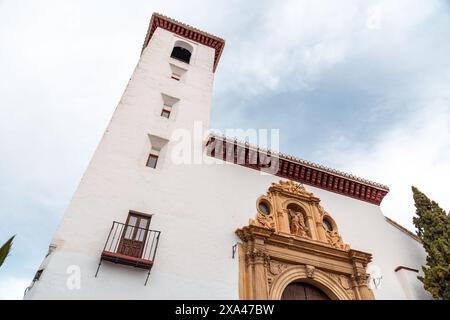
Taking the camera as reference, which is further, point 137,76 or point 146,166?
point 137,76

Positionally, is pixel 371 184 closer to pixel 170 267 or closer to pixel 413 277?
pixel 413 277

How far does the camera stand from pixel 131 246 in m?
6.86

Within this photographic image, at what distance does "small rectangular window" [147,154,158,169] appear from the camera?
913 cm

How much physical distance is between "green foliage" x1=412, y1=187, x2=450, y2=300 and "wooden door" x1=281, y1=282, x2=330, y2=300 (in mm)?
3187

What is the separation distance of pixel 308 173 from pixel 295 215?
78.2 inches

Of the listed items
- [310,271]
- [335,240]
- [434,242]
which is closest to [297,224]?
[335,240]

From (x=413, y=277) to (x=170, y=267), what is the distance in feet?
24.8

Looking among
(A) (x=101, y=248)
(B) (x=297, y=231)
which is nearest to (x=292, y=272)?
(B) (x=297, y=231)

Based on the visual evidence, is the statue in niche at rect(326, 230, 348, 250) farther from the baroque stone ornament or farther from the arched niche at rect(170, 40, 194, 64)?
the arched niche at rect(170, 40, 194, 64)

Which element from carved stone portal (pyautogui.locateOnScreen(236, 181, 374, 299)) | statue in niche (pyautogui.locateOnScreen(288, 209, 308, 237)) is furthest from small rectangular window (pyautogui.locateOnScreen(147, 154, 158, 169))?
statue in niche (pyautogui.locateOnScreen(288, 209, 308, 237))

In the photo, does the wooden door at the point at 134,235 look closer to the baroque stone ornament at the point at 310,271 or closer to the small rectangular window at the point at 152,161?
the small rectangular window at the point at 152,161

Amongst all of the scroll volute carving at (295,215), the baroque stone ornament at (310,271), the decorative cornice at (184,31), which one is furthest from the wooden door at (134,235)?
the decorative cornice at (184,31)

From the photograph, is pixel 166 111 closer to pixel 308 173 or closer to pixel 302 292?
pixel 308 173
